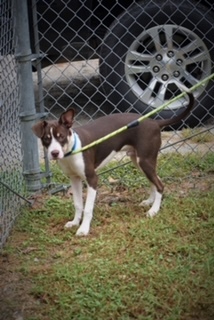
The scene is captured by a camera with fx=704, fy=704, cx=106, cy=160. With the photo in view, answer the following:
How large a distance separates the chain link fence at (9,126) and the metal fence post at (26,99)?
0.16ft

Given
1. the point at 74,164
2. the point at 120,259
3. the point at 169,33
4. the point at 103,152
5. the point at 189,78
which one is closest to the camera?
the point at 120,259

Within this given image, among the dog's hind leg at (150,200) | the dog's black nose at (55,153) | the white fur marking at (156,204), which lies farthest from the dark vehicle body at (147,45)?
the dog's black nose at (55,153)

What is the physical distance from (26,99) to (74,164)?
0.64 meters

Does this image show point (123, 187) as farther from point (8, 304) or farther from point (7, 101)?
point (8, 304)

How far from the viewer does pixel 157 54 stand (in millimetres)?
5496

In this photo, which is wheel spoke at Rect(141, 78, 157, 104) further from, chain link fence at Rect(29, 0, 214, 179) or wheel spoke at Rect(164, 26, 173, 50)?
wheel spoke at Rect(164, 26, 173, 50)

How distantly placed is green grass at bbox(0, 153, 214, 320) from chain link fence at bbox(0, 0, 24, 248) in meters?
0.10

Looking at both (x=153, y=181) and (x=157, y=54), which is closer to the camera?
(x=153, y=181)

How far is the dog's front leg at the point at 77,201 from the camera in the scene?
4250 millimetres

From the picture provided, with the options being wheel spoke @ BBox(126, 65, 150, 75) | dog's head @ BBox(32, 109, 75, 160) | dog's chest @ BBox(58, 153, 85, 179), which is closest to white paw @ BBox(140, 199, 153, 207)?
dog's chest @ BBox(58, 153, 85, 179)

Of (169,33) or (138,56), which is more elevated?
(169,33)

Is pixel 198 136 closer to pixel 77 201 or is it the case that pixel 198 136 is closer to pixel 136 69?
pixel 136 69

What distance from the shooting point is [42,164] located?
5266 mm

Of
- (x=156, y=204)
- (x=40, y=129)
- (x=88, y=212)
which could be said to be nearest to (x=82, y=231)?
(x=88, y=212)
